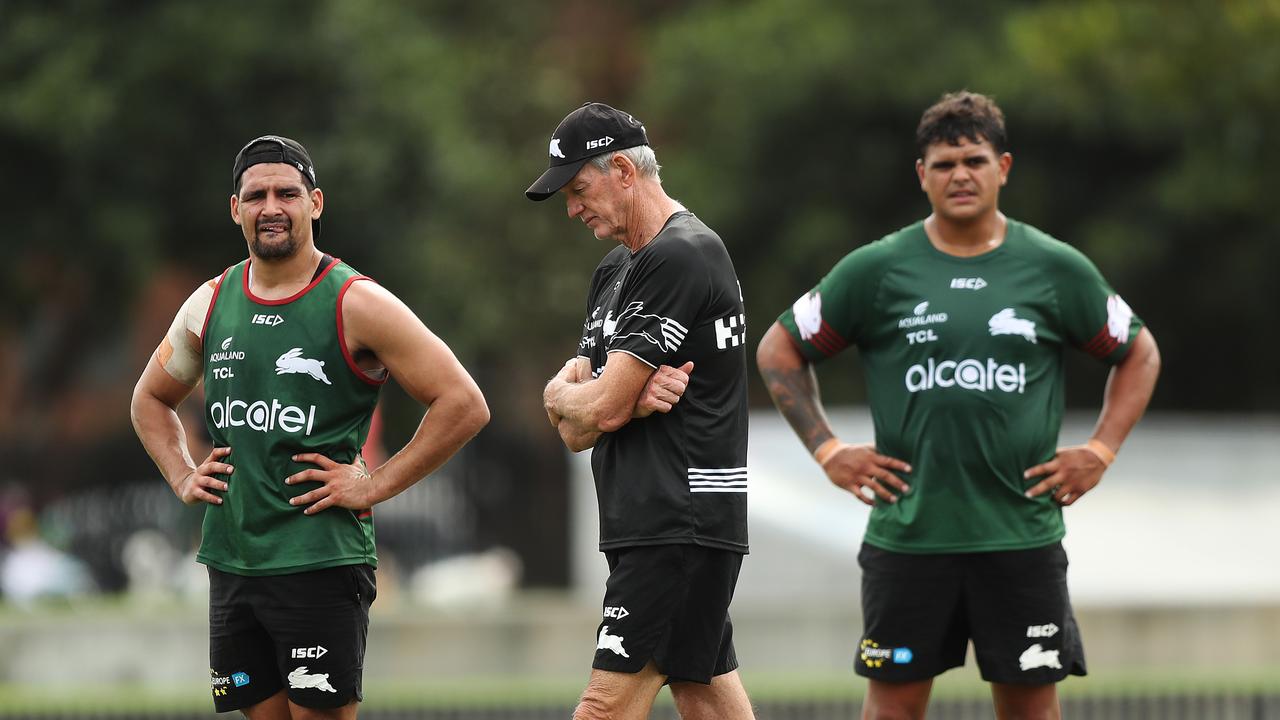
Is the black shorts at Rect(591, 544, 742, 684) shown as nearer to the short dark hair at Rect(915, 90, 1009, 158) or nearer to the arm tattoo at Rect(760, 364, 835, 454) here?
the arm tattoo at Rect(760, 364, 835, 454)

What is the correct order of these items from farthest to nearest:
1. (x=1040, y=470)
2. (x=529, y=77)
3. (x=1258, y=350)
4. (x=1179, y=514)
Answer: (x=529, y=77) → (x=1258, y=350) → (x=1179, y=514) → (x=1040, y=470)

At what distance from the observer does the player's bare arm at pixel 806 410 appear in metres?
6.73

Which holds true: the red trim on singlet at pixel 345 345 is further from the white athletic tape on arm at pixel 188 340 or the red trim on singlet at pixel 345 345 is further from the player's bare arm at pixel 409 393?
the white athletic tape on arm at pixel 188 340

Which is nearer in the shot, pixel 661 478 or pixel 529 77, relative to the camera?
pixel 661 478

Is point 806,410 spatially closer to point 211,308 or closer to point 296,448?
point 296,448

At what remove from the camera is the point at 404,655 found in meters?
12.7

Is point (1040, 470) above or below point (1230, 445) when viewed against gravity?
below

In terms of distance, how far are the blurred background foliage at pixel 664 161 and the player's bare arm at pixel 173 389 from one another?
11546mm

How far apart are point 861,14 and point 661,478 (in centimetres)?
2053

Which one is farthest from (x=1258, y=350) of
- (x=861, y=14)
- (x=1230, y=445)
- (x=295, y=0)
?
(x=295, y=0)

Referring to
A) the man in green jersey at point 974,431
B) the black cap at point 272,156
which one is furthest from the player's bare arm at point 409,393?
the man in green jersey at point 974,431

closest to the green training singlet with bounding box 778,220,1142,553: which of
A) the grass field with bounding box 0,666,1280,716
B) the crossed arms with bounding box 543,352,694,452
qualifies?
the crossed arms with bounding box 543,352,694,452

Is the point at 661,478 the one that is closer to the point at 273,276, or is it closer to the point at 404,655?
the point at 273,276

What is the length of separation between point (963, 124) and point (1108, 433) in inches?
49.4
